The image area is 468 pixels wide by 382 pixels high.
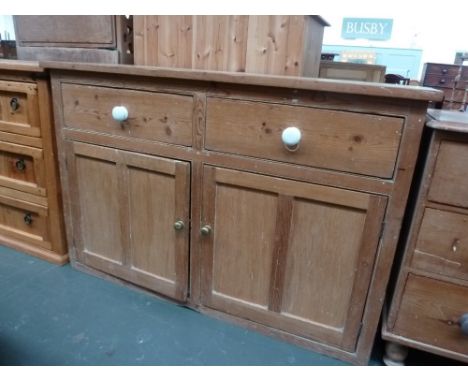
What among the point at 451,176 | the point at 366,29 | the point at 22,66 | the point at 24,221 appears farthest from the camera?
the point at 366,29

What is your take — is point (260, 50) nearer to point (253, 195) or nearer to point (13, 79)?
point (253, 195)

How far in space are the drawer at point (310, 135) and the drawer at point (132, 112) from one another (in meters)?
0.09

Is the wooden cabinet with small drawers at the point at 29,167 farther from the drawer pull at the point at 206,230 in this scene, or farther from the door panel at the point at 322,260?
the door panel at the point at 322,260

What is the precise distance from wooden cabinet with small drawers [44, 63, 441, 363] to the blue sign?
2.57 metres

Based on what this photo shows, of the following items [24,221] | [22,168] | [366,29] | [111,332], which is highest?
[366,29]

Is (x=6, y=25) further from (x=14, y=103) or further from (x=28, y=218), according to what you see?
(x=28, y=218)

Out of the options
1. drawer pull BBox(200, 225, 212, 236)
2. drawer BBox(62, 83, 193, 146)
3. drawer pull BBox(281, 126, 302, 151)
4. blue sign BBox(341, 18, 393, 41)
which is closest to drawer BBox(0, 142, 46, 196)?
drawer BBox(62, 83, 193, 146)

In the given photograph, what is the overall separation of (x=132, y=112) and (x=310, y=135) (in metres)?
0.51

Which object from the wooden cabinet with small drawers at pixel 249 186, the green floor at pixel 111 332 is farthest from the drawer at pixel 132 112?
the green floor at pixel 111 332

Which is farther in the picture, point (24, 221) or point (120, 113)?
point (24, 221)

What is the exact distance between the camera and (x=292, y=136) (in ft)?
2.62

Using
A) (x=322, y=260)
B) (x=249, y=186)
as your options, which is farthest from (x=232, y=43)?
(x=322, y=260)

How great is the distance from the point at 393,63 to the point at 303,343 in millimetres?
2830

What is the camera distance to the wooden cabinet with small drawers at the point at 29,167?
3.78 ft
